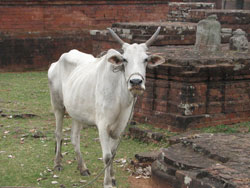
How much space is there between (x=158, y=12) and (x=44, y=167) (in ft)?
39.1

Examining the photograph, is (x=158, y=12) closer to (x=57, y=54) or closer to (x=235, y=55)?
(x=57, y=54)

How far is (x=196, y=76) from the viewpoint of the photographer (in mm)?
7410

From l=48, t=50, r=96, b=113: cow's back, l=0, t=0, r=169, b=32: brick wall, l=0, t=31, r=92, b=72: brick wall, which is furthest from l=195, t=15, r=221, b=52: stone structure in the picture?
l=0, t=0, r=169, b=32: brick wall

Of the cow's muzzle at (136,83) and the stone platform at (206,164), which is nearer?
the stone platform at (206,164)

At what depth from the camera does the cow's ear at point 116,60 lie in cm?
530

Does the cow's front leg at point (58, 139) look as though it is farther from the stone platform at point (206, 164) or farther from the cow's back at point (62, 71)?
the stone platform at point (206, 164)

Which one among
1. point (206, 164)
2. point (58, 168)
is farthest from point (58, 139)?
point (206, 164)

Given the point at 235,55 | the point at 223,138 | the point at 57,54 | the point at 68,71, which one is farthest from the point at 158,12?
the point at 223,138

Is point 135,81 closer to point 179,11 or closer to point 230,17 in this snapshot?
point 230,17

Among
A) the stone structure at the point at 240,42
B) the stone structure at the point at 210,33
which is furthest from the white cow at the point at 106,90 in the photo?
the stone structure at the point at 240,42

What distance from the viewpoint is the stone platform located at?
4.49 m

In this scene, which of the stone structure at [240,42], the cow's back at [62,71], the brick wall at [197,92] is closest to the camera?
the cow's back at [62,71]

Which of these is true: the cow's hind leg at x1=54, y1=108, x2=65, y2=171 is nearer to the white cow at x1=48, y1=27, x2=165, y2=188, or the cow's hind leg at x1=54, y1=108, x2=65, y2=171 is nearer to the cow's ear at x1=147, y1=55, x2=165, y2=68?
the white cow at x1=48, y1=27, x2=165, y2=188

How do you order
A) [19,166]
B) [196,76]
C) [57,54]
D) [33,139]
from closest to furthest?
[19,166] < [196,76] < [33,139] < [57,54]
